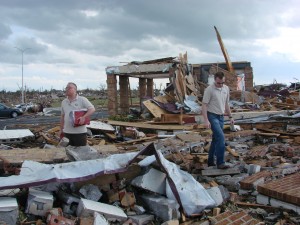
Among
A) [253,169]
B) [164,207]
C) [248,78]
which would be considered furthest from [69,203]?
[248,78]

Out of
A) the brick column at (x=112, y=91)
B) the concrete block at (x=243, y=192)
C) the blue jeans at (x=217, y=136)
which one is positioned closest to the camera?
the concrete block at (x=243, y=192)

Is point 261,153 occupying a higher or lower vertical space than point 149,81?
lower

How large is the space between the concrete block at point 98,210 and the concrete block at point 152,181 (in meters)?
0.53

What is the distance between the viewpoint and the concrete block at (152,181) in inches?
209

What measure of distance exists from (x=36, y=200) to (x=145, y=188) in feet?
4.74

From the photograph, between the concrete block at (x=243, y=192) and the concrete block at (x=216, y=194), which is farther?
the concrete block at (x=243, y=192)

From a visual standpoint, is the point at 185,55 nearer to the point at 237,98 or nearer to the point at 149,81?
the point at 237,98

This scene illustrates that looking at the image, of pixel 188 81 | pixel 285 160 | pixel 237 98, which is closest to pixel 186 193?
pixel 285 160

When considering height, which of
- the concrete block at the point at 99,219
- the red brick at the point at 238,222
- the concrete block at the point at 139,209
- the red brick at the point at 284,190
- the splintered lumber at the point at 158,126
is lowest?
the red brick at the point at 238,222

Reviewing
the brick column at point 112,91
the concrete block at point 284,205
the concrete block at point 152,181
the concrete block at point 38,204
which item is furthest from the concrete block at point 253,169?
the brick column at point 112,91

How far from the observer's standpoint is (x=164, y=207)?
4.95 m

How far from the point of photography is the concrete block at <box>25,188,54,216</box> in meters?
4.68

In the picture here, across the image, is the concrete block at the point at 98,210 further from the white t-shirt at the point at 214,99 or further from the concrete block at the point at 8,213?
the white t-shirt at the point at 214,99

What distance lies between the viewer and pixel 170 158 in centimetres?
745
